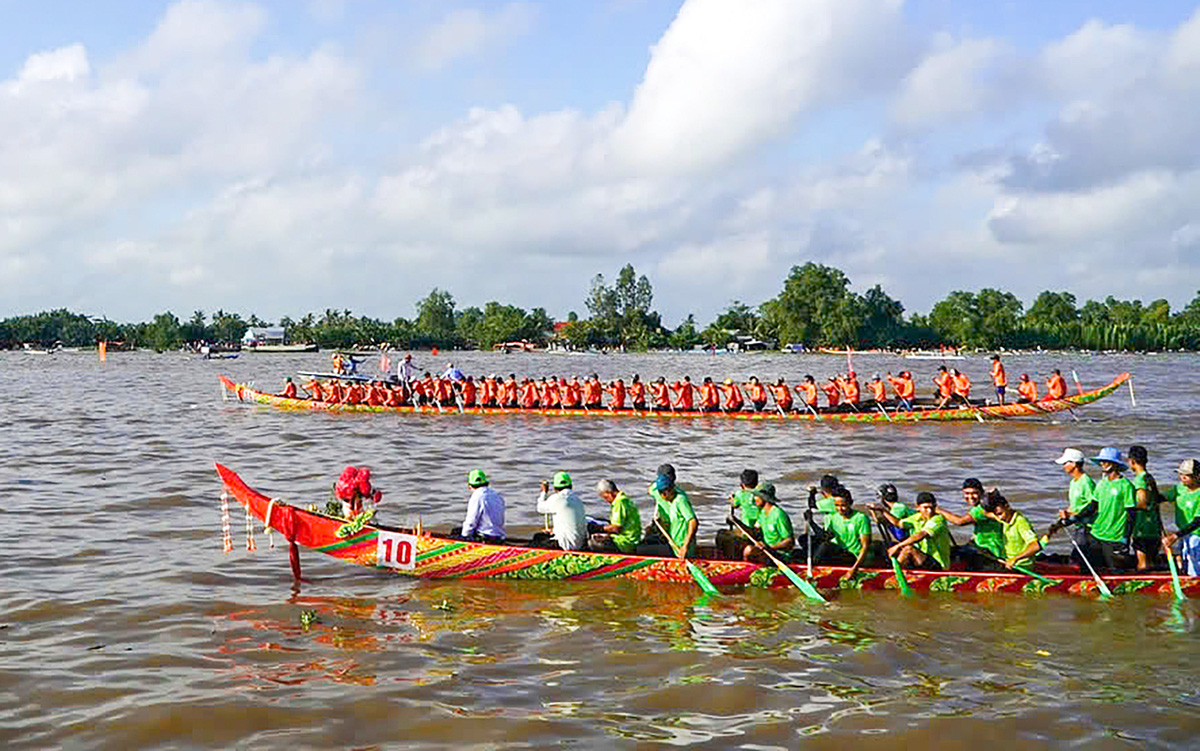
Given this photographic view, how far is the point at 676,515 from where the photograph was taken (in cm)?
1210

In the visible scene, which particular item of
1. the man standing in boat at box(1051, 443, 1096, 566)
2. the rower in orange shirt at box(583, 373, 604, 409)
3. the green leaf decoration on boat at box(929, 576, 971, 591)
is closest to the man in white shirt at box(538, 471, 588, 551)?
the green leaf decoration on boat at box(929, 576, 971, 591)

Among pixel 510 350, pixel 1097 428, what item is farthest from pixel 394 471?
pixel 510 350

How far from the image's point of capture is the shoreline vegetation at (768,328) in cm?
11925

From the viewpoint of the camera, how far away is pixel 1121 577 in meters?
11.5

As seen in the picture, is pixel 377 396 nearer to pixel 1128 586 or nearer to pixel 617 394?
pixel 617 394

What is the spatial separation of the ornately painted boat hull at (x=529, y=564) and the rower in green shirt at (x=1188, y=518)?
48.7 inches

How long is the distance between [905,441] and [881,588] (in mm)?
16720

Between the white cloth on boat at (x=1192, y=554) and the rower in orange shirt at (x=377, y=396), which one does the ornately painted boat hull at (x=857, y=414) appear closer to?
the rower in orange shirt at (x=377, y=396)

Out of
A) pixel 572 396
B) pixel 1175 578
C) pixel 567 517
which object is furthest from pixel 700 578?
pixel 572 396

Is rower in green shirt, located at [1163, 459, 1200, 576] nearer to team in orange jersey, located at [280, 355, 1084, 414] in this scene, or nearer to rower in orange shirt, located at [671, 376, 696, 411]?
team in orange jersey, located at [280, 355, 1084, 414]

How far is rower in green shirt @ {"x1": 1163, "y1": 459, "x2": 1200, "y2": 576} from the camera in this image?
1126 centimetres

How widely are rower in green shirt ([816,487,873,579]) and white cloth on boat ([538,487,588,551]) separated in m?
2.83

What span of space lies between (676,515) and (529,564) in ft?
6.05

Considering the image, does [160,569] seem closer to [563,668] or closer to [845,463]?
[563,668]
